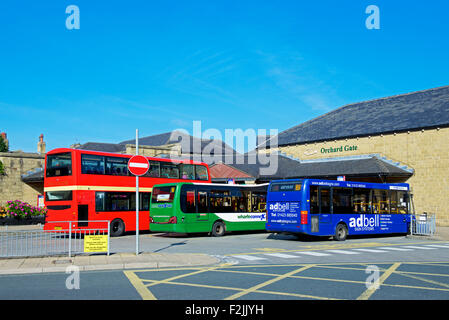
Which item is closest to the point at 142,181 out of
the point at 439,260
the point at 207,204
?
the point at 207,204

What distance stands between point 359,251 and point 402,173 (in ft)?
60.3

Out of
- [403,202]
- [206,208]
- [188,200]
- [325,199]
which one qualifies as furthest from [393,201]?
[188,200]

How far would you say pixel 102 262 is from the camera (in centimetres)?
1172

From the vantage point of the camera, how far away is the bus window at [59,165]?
20297 millimetres

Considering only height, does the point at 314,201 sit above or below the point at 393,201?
above

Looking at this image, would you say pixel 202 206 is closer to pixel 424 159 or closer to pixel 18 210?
pixel 424 159

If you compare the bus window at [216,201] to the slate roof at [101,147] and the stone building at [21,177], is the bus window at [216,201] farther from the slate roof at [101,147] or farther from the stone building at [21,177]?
the slate roof at [101,147]

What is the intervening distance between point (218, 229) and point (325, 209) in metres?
6.02

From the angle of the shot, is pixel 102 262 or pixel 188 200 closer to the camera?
pixel 102 262

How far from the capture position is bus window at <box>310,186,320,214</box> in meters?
18.9

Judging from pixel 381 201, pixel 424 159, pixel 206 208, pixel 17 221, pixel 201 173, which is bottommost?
pixel 17 221

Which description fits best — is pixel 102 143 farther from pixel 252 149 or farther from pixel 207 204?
pixel 207 204

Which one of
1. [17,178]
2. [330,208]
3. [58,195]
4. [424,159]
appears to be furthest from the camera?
[17,178]

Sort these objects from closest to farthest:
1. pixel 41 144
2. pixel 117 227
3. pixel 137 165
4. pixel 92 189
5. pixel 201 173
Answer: pixel 137 165, pixel 92 189, pixel 117 227, pixel 201 173, pixel 41 144
